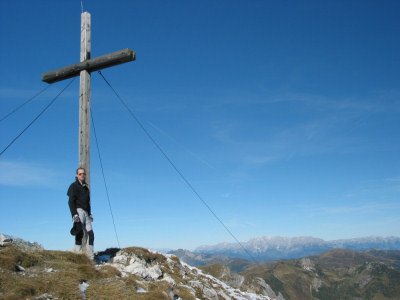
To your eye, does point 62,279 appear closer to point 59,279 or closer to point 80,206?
point 59,279

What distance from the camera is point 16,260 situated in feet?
29.1

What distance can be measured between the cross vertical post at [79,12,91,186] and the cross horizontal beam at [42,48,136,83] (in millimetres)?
330

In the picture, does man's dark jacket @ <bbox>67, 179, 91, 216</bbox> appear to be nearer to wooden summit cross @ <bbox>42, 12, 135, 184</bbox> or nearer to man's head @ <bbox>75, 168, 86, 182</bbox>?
man's head @ <bbox>75, 168, 86, 182</bbox>

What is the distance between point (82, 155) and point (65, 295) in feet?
23.7

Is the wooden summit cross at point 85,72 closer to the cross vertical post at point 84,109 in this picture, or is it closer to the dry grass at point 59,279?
the cross vertical post at point 84,109

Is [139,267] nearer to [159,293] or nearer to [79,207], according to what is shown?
[79,207]

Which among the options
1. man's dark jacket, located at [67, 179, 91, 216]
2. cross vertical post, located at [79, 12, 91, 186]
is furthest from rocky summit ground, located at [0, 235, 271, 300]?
cross vertical post, located at [79, 12, 91, 186]

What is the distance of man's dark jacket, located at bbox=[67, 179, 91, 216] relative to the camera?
11812mm

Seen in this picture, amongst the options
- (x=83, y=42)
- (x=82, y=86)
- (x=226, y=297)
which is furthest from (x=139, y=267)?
(x=83, y=42)

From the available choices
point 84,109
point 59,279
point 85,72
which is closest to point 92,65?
point 85,72

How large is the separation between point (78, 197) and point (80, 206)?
1.22 feet

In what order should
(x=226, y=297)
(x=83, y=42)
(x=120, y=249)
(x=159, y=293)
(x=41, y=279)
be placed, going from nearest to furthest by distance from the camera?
(x=41, y=279)
(x=159, y=293)
(x=83, y=42)
(x=120, y=249)
(x=226, y=297)

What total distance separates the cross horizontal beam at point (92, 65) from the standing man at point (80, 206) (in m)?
4.94

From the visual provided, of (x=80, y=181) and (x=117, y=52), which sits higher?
(x=117, y=52)
